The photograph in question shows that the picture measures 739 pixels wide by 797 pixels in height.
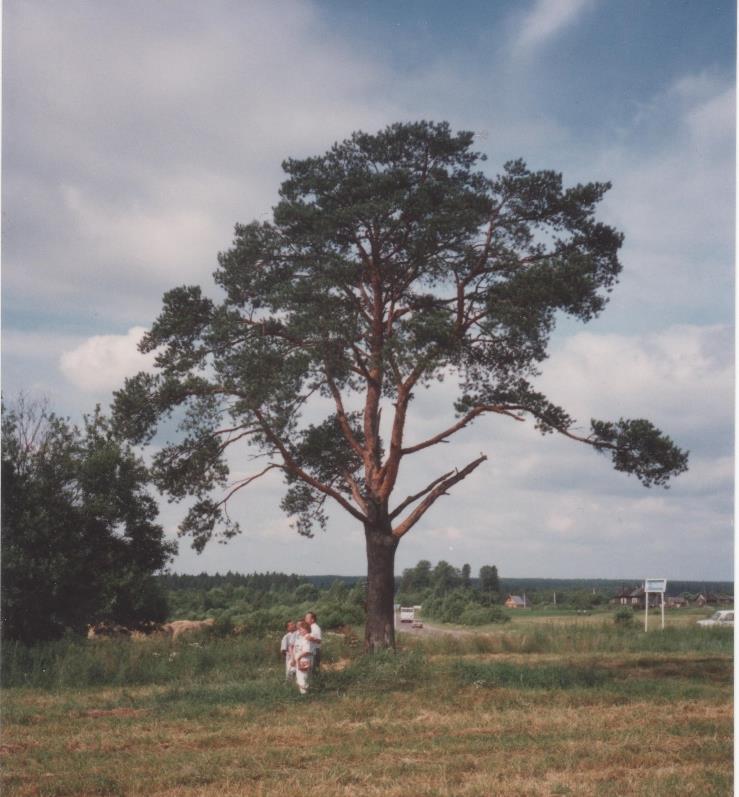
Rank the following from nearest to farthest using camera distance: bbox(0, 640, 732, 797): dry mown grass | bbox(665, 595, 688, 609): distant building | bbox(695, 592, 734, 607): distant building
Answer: bbox(0, 640, 732, 797): dry mown grass
bbox(665, 595, 688, 609): distant building
bbox(695, 592, 734, 607): distant building

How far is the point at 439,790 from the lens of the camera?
8.53m

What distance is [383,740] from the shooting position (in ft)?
37.9

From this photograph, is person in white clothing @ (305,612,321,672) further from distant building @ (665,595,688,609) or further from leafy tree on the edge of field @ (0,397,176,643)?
distant building @ (665,595,688,609)

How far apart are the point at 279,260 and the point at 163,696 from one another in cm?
1034

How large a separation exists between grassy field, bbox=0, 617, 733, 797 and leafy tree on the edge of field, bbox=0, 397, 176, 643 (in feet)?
12.1

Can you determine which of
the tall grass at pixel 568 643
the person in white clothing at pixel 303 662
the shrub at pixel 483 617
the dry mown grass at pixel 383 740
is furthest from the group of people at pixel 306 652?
the shrub at pixel 483 617

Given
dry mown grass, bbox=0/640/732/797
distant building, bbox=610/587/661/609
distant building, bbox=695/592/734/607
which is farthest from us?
distant building, bbox=610/587/661/609

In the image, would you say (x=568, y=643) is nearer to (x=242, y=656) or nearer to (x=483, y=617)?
(x=242, y=656)

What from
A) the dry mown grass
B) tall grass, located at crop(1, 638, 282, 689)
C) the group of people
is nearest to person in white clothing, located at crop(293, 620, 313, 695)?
the group of people

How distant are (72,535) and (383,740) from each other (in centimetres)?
1740

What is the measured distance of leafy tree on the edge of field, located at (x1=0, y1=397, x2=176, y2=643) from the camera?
83.5 feet

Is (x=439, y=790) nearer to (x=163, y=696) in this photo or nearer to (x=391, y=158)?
(x=163, y=696)

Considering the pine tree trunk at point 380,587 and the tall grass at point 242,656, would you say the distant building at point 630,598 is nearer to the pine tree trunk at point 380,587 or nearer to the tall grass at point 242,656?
the tall grass at point 242,656

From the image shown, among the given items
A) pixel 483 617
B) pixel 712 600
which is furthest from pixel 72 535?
pixel 712 600
